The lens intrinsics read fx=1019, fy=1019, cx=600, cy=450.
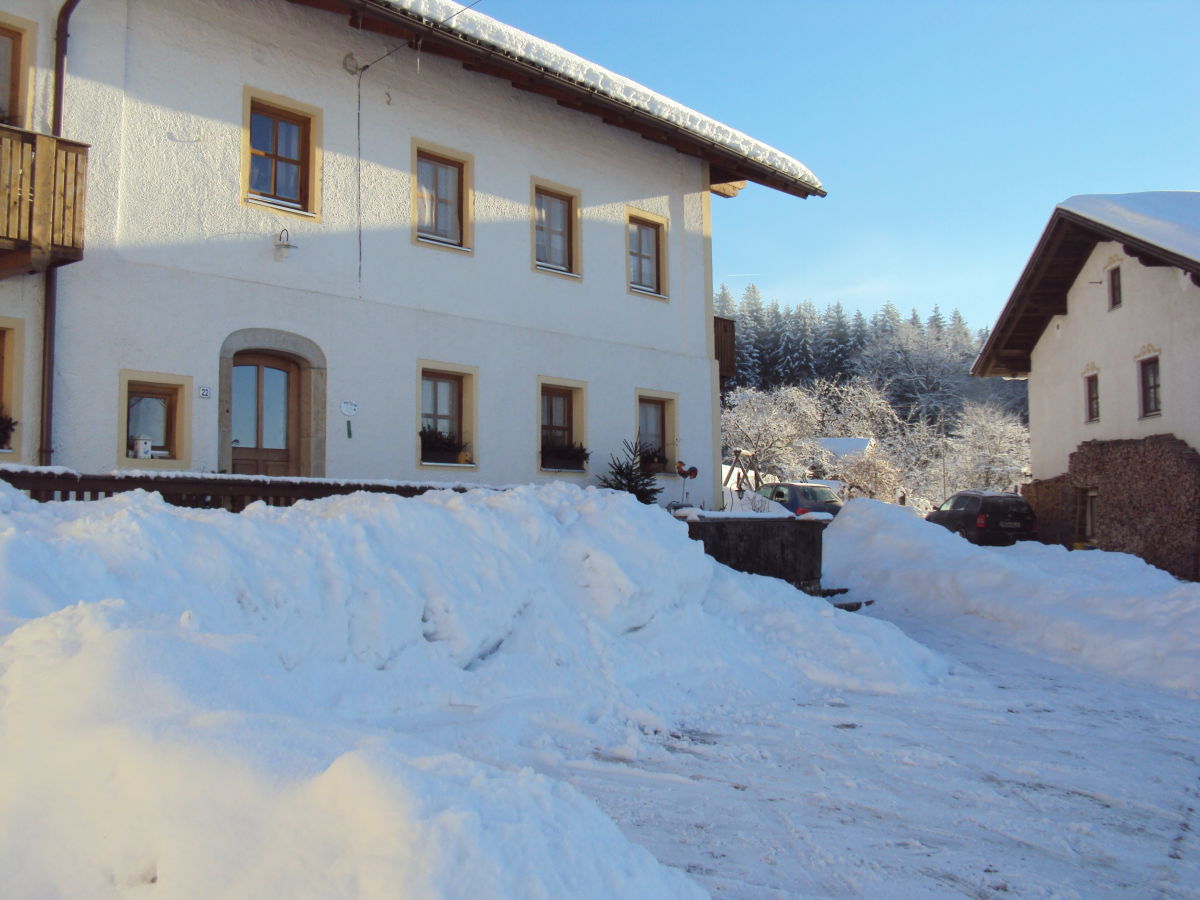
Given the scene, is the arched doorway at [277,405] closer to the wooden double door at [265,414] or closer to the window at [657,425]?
the wooden double door at [265,414]

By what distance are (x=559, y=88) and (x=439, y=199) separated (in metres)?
2.33

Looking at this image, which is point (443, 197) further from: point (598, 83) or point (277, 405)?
point (277, 405)

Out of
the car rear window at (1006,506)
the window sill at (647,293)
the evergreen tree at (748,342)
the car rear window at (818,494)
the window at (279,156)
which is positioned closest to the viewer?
the window at (279,156)

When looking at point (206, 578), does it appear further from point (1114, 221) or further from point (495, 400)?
point (1114, 221)

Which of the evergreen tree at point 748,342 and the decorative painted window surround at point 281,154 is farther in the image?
the evergreen tree at point 748,342

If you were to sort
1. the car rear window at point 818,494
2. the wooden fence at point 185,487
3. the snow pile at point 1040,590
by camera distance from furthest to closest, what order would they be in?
the car rear window at point 818,494 < the snow pile at point 1040,590 < the wooden fence at point 185,487

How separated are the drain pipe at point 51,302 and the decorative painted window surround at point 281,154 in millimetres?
1976

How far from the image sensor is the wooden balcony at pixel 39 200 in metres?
8.84

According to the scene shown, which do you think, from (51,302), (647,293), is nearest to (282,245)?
(51,302)

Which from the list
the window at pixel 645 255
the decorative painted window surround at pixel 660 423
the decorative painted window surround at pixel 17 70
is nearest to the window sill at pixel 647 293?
the window at pixel 645 255

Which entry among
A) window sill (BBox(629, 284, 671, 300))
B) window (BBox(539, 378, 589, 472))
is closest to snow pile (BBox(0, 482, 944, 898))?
window (BBox(539, 378, 589, 472))

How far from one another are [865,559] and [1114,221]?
12.2m

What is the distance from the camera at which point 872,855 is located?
4.39 m

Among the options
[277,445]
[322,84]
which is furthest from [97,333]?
[322,84]
